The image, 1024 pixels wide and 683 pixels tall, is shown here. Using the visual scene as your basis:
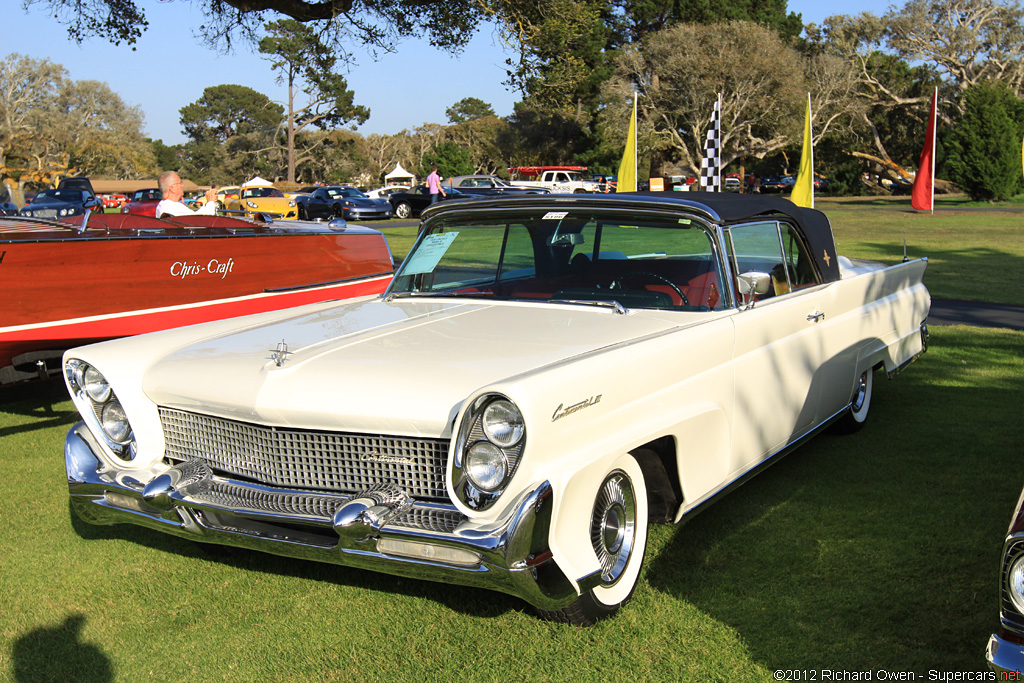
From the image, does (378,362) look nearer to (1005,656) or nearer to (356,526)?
(356,526)

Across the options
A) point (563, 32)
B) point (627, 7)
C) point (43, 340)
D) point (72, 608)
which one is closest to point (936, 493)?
point (72, 608)

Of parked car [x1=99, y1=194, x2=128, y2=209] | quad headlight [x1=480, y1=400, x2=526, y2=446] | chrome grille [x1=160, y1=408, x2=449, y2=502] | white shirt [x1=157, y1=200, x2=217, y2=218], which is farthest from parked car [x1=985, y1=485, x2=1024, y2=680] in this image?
parked car [x1=99, y1=194, x2=128, y2=209]

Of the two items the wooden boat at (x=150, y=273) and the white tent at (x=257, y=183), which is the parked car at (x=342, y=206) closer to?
the white tent at (x=257, y=183)

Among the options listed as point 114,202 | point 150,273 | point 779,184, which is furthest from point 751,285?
point 779,184

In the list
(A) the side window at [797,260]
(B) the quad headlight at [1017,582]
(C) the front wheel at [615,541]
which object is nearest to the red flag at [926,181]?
(A) the side window at [797,260]

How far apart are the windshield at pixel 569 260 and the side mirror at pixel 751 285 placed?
0.11 meters

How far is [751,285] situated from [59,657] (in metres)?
2.99

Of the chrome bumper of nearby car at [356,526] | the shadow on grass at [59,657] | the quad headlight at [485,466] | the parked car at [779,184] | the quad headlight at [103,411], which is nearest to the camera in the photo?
the chrome bumper of nearby car at [356,526]

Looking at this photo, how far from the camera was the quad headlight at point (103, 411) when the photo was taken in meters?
3.32

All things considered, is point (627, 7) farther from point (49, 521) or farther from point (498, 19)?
point (49, 521)

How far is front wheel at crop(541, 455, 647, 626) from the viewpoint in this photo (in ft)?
9.29

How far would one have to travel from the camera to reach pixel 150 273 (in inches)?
243

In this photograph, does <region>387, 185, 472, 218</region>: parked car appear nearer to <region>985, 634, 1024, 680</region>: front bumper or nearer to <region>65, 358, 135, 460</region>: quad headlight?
<region>65, 358, 135, 460</region>: quad headlight

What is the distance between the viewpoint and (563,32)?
10.6 m
